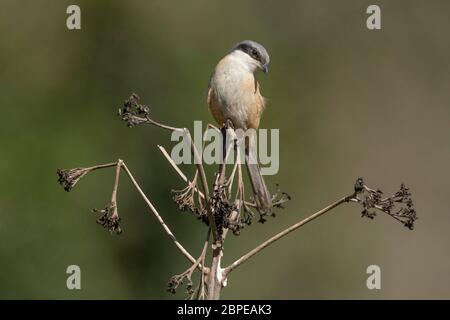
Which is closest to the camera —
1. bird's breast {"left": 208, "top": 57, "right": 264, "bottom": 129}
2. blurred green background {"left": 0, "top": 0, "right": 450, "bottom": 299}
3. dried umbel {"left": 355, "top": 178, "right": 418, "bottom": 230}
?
dried umbel {"left": 355, "top": 178, "right": 418, "bottom": 230}

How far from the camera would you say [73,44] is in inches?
221

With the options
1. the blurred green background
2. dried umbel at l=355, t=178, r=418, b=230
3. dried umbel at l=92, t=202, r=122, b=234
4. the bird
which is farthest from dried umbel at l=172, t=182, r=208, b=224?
the blurred green background

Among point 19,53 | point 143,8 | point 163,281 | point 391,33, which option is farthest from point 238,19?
point 163,281

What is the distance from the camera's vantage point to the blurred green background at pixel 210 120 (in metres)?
4.98

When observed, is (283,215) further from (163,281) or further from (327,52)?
(327,52)

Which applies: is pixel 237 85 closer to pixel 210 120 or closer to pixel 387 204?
pixel 387 204

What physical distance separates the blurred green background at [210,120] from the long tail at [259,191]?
7.82 ft

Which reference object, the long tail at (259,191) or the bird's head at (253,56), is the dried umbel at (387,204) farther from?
the bird's head at (253,56)

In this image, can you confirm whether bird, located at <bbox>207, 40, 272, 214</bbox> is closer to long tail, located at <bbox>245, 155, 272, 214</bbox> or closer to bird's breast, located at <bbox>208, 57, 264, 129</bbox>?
bird's breast, located at <bbox>208, 57, 264, 129</bbox>

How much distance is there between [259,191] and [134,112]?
546 mm

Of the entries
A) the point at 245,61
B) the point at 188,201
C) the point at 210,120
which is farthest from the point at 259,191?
the point at 210,120

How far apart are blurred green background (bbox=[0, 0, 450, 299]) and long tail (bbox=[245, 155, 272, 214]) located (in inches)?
93.8

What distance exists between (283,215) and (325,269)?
527 mm

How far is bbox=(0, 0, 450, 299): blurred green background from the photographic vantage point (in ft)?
16.3
